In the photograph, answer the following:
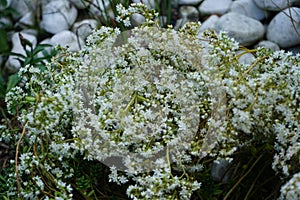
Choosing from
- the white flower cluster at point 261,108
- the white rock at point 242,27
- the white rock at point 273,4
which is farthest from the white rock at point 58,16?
the white flower cluster at point 261,108

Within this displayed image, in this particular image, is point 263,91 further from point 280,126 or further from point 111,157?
point 111,157

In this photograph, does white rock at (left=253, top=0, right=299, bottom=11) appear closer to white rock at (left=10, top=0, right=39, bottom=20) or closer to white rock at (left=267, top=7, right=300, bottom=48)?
white rock at (left=267, top=7, right=300, bottom=48)

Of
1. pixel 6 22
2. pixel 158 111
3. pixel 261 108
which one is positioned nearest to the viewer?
pixel 261 108

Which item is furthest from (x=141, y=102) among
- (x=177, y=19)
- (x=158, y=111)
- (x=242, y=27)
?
(x=177, y=19)

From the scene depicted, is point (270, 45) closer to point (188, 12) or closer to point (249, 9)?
point (249, 9)

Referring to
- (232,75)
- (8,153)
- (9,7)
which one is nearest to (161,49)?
(232,75)

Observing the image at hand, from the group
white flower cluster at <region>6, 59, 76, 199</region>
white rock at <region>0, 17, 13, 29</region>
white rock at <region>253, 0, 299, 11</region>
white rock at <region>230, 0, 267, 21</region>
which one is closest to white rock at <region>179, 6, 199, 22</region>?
white rock at <region>230, 0, 267, 21</region>

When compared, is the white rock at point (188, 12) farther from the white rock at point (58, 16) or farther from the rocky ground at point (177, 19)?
the white rock at point (58, 16)
